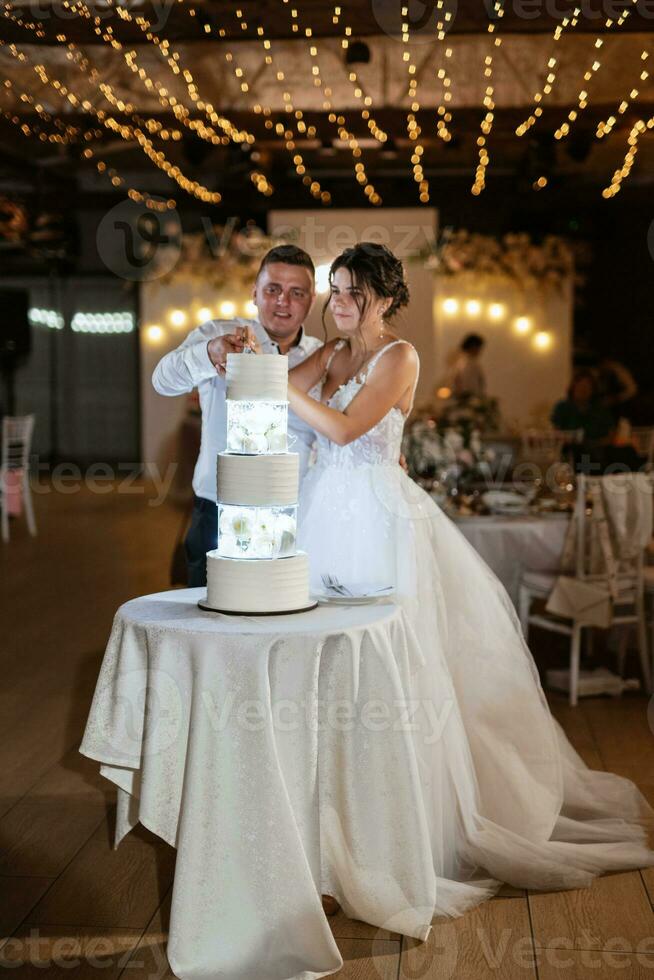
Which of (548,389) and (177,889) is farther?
(548,389)

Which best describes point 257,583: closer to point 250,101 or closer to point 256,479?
point 256,479

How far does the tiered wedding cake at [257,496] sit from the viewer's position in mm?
2494

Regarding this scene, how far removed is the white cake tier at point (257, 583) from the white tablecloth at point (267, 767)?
45 mm

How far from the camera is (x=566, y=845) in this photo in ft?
10.2

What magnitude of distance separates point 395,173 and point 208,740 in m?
12.3

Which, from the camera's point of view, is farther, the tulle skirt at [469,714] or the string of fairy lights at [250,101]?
the string of fairy lights at [250,101]

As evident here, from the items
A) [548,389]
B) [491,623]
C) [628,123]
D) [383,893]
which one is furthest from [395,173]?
[383,893]

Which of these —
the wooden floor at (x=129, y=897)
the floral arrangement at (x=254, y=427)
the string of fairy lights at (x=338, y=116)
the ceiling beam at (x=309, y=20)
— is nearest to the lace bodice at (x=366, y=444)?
the floral arrangement at (x=254, y=427)

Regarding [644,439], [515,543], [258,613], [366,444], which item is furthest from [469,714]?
[644,439]

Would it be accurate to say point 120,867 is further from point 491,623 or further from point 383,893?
point 491,623

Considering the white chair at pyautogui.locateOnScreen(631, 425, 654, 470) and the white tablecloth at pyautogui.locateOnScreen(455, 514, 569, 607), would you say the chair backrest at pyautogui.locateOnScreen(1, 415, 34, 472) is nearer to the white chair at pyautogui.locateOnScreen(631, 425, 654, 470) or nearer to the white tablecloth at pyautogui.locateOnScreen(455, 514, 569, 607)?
the white tablecloth at pyautogui.locateOnScreen(455, 514, 569, 607)

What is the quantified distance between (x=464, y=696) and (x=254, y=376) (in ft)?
4.17

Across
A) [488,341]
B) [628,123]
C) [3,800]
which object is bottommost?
[3,800]

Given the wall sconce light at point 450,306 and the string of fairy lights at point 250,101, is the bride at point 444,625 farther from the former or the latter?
the wall sconce light at point 450,306
